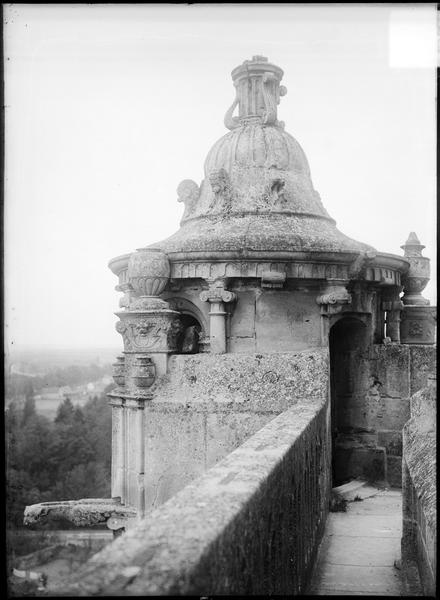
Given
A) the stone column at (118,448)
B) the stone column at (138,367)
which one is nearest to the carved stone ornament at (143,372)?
the stone column at (138,367)

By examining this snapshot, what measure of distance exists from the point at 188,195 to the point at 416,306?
407cm

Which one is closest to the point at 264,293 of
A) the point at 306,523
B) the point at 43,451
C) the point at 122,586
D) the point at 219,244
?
the point at 219,244

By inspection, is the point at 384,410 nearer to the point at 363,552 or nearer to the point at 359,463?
the point at 359,463

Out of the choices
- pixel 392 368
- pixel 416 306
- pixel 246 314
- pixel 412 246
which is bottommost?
pixel 392 368

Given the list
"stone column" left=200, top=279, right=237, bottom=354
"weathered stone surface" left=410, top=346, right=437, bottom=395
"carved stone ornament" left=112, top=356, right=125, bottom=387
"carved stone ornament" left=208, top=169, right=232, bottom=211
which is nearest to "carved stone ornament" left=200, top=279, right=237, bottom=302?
"stone column" left=200, top=279, right=237, bottom=354

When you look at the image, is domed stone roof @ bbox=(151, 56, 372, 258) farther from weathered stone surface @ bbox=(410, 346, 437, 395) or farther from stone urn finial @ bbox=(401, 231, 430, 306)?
stone urn finial @ bbox=(401, 231, 430, 306)

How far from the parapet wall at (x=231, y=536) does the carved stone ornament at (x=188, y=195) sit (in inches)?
212

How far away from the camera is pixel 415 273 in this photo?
11.6m

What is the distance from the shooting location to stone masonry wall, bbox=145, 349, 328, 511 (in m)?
7.71

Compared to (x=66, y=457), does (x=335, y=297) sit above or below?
above

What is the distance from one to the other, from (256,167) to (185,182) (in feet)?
3.61

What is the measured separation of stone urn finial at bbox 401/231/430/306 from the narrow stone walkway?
3.73m

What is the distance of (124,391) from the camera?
28.3ft

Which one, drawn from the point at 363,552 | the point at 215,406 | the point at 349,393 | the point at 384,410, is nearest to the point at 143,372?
the point at 215,406
